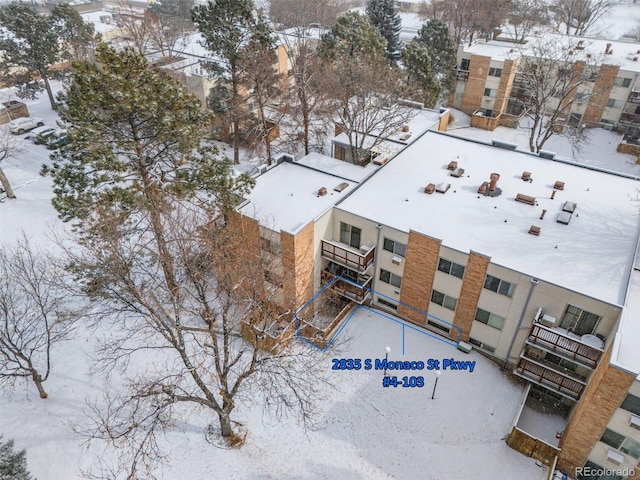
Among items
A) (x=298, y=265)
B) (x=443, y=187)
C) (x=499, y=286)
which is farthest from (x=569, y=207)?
(x=298, y=265)

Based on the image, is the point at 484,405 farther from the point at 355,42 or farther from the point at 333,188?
the point at 355,42

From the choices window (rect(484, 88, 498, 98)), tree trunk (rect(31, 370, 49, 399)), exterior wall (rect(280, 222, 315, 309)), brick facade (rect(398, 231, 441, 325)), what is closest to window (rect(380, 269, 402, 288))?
brick facade (rect(398, 231, 441, 325))

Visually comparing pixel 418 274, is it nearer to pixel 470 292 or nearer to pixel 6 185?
pixel 470 292

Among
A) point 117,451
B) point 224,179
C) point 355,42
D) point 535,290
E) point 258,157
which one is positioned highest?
point 355,42

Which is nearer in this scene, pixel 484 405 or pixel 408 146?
pixel 484 405

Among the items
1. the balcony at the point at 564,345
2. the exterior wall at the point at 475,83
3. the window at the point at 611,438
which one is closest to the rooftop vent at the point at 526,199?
the balcony at the point at 564,345

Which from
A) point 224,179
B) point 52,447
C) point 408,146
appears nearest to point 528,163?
point 408,146

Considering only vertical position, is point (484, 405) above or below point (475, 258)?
below
